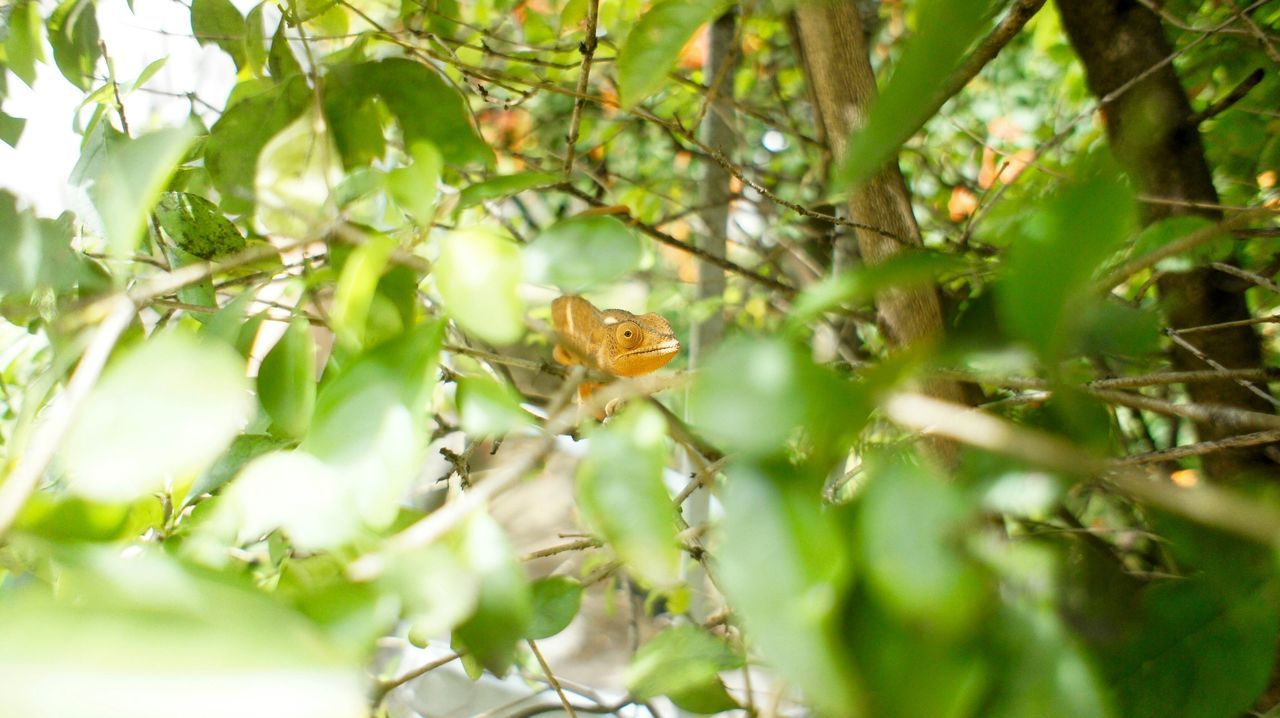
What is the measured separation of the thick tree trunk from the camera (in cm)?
69

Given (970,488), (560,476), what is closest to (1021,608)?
(970,488)

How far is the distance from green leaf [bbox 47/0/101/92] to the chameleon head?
49cm

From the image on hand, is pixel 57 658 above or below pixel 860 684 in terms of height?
above

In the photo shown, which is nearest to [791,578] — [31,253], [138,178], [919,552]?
[919,552]

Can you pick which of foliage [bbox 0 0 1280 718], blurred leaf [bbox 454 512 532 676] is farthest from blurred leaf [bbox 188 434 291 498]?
blurred leaf [bbox 454 512 532 676]

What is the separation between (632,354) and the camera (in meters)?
0.85

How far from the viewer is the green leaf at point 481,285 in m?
0.26

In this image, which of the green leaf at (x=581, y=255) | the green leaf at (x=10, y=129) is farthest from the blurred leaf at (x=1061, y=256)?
the green leaf at (x=10, y=129)

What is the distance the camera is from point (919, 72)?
19 cm

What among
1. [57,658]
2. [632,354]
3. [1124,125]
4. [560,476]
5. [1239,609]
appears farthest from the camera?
[560,476]

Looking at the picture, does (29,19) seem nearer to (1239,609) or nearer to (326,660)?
(326,660)

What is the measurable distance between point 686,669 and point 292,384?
22 centimetres

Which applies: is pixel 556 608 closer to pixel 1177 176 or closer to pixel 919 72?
pixel 919 72

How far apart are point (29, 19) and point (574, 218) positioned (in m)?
0.51
